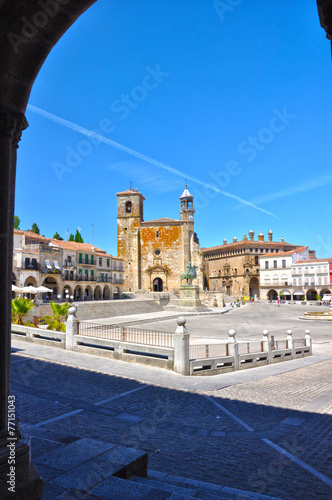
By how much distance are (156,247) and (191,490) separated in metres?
55.2

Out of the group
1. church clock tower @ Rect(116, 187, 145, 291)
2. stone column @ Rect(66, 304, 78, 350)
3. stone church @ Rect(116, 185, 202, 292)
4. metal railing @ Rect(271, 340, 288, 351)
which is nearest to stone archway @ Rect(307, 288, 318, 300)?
stone church @ Rect(116, 185, 202, 292)

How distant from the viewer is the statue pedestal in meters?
39.7

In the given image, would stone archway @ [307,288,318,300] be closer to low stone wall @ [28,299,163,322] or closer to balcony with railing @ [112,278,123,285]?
low stone wall @ [28,299,163,322]

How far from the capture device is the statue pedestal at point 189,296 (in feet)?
130

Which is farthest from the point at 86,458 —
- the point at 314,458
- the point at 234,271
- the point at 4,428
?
the point at 234,271

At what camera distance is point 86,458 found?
350cm

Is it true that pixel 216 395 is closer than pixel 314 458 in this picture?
No

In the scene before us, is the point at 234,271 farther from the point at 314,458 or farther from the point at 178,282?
the point at 314,458

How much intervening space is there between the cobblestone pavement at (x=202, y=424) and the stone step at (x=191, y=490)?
2.25 ft

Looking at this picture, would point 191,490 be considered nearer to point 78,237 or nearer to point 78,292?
point 78,292

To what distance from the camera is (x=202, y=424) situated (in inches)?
253

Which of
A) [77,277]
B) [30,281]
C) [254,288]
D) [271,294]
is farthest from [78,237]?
[271,294]

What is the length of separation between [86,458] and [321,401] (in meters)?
6.38

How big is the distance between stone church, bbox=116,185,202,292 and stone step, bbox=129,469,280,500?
53047mm
